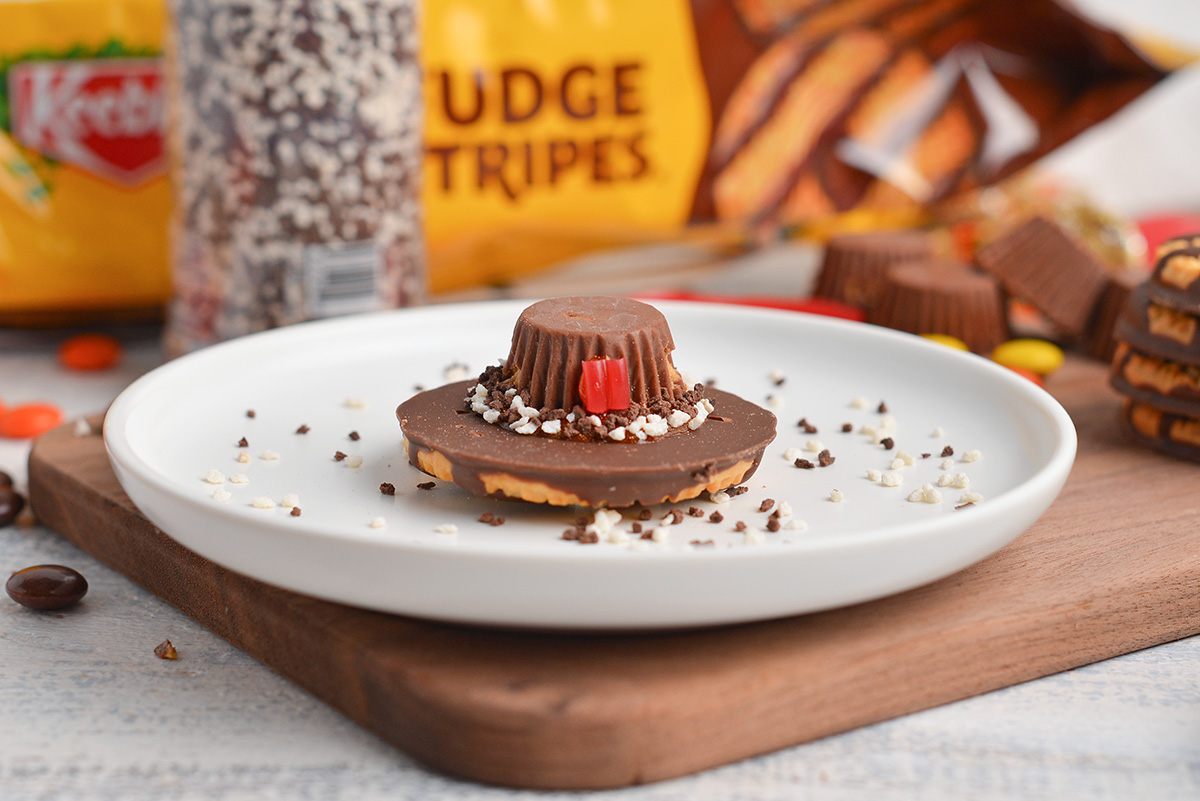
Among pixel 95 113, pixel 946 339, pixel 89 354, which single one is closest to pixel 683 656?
pixel 946 339

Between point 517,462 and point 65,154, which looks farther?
point 65,154

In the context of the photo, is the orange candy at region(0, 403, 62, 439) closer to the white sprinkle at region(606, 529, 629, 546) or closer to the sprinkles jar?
the sprinkles jar

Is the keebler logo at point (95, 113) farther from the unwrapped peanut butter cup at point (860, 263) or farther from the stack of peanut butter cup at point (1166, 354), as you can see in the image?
the stack of peanut butter cup at point (1166, 354)

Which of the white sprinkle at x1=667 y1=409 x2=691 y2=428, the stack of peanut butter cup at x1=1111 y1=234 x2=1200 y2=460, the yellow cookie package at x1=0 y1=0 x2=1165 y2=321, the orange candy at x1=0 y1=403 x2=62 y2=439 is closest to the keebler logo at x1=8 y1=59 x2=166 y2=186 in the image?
the yellow cookie package at x1=0 y1=0 x2=1165 y2=321

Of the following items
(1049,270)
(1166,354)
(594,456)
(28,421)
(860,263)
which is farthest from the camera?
(860,263)

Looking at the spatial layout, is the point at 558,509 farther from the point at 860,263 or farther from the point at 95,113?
the point at 95,113

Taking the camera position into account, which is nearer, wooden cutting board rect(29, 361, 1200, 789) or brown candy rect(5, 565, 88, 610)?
wooden cutting board rect(29, 361, 1200, 789)

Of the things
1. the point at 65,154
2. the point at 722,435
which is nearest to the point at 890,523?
the point at 722,435

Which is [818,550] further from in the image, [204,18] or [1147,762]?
[204,18]
